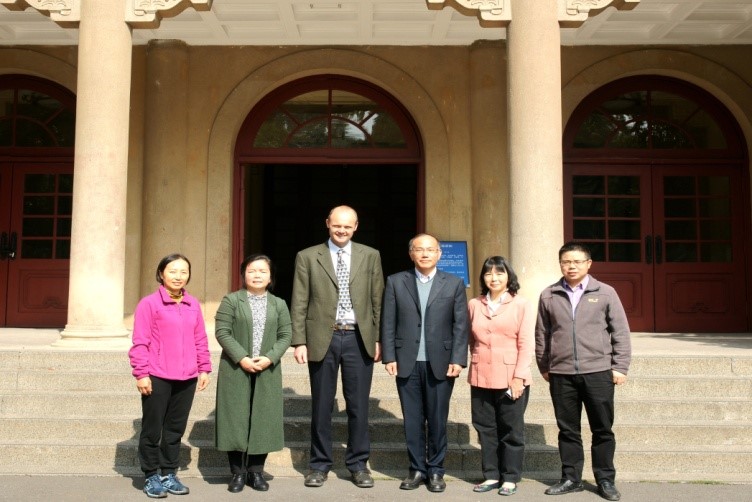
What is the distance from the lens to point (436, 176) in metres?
10.4

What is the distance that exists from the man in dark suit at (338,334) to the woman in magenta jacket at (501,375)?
77 cm

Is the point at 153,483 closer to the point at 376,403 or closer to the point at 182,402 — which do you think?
the point at 182,402

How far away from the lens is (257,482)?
5039 mm

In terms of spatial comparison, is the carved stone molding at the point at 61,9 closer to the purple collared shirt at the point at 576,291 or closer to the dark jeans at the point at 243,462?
the dark jeans at the point at 243,462

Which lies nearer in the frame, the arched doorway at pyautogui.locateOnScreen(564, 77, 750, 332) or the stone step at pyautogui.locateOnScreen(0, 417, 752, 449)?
the stone step at pyautogui.locateOnScreen(0, 417, 752, 449)

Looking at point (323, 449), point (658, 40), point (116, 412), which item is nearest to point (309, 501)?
point (323, 449)

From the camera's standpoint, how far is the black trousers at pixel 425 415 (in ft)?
16.7

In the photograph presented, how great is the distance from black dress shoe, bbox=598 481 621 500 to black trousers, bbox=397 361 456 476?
3.48 ft

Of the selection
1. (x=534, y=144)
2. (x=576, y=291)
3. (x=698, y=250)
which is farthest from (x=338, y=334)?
(x=698, y=250)

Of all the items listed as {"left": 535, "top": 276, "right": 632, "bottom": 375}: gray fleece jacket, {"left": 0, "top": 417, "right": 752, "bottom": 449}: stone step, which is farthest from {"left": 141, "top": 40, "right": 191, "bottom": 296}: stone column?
{"left": 535, "top": 276, "right": 632, "bottom": 375}: gray fleece jacket

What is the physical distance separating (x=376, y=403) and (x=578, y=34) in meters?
6.48

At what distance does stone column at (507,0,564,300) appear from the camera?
286 inches

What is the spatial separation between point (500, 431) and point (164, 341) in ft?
7.74

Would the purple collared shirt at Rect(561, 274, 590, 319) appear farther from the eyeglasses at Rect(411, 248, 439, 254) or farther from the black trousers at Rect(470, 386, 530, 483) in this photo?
the eyeglasses at Rect(411, 248, 439, 254)
